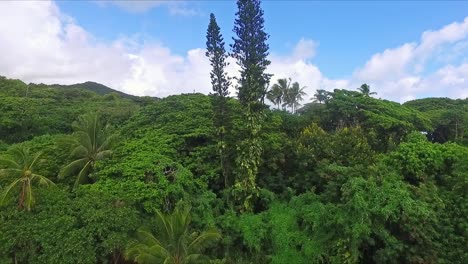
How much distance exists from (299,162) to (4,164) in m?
14.2

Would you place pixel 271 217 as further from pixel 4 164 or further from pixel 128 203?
pixel 4 164

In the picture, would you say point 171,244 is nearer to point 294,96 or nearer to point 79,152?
point 79,152

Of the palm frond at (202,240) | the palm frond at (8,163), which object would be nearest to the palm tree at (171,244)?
the palm frond at (202,240)

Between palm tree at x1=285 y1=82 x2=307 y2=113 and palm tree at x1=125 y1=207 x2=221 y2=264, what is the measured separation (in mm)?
38719

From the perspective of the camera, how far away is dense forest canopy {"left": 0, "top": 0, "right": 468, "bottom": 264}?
1555cm

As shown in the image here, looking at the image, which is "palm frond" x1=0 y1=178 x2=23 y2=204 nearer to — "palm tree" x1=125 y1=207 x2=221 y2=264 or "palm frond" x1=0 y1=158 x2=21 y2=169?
"palm frond" x1=0 y1=158 x2=21 y2=169

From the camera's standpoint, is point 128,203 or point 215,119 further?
point 215,119

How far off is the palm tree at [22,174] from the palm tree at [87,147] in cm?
182

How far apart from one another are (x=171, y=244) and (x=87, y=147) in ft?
28.5

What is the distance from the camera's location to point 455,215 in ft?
52.2

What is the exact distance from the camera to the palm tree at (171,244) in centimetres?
1481

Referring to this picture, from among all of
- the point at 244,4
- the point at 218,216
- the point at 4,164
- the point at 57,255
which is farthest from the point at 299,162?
the point at 4,164

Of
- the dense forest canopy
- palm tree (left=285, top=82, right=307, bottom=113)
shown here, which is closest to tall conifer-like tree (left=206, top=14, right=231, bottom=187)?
the dense forest canopy

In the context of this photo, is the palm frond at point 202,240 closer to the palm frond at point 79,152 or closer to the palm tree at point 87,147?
the palm tree at point 87,147
